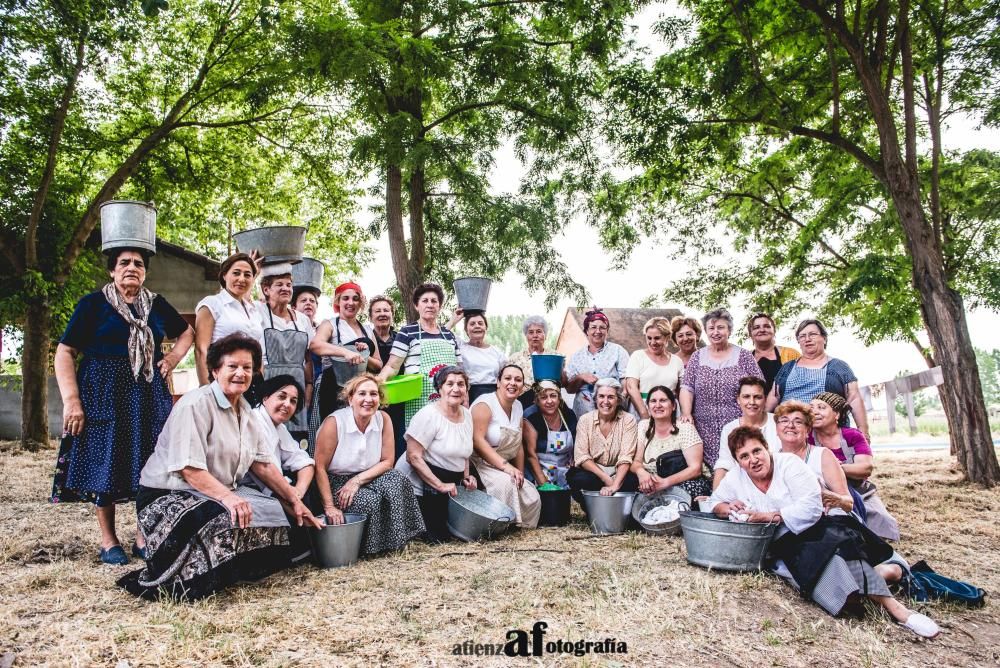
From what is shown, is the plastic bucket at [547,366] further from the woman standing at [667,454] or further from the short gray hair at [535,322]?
the woman standing at [667,454]

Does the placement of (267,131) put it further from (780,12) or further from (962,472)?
(962,472)

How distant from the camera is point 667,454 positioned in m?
4.66

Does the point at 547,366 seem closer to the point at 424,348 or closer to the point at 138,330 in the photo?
the point at 424,348

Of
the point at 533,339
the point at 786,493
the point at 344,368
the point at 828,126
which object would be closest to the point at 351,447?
the point at 344,368

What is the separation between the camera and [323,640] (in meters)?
2.60

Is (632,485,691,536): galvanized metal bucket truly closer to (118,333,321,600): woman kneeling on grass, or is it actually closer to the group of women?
the group of women

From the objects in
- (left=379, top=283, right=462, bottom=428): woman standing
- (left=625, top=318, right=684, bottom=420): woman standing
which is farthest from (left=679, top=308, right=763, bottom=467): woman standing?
(left=379, top=283, right=462, bottom=428): woman standing

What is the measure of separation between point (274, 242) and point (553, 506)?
9.00 ft

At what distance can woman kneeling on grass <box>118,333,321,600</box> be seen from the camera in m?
2.96

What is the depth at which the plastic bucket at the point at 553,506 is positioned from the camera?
16.0 feet

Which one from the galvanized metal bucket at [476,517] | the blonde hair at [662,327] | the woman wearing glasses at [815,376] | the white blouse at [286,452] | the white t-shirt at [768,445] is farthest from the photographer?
the blonde hair at [662,327]

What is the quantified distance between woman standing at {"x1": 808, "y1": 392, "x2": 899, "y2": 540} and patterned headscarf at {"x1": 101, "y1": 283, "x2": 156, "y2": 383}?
3.80 metres

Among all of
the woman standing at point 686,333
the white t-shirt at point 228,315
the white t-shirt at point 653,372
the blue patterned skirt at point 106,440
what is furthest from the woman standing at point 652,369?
the blue patterned skirt at point 106,440

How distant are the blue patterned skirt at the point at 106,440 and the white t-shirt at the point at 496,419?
7.13ft
